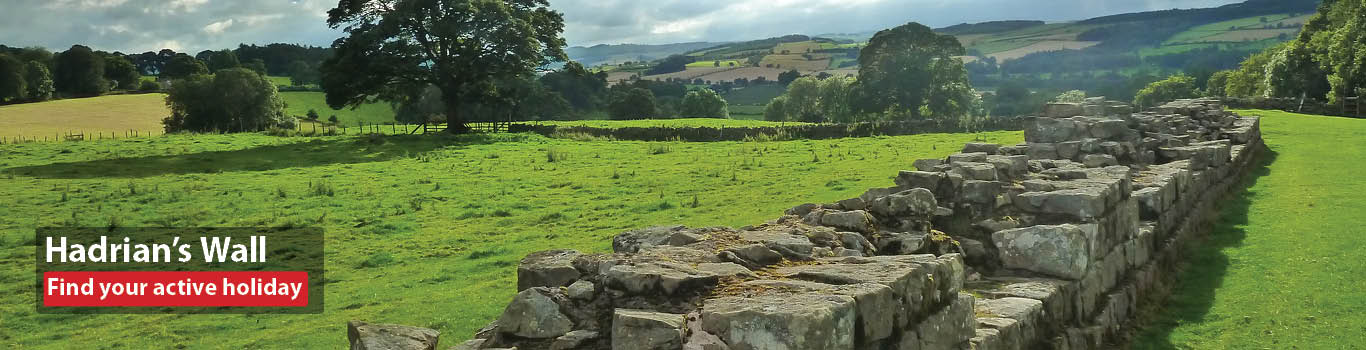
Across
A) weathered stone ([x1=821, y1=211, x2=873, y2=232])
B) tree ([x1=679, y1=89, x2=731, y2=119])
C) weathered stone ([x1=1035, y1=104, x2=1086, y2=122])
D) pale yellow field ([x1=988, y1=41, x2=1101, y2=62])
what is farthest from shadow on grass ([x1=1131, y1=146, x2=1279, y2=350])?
pale yellow field ([x1=988, y1=41, x2=1101, y2=62])

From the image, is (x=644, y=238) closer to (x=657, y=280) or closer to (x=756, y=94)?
(x=657, y=280)

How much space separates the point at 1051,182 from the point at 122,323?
1178 cm

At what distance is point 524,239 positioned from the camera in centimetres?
1560

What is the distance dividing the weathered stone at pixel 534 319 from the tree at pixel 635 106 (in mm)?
78100

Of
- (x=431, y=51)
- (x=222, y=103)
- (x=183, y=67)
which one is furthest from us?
(x=183, y=67)

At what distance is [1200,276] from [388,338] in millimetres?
10952

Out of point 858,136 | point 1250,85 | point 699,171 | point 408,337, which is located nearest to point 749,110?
point 1250,85

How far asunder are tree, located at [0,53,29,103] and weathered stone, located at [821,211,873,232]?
77.9 metres

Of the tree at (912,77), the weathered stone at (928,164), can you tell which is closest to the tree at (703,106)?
the tree at (912,77)

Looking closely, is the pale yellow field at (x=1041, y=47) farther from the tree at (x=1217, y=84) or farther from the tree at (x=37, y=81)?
the tree at (x=37, y=81)

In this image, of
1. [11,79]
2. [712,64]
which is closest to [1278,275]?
[11,79]

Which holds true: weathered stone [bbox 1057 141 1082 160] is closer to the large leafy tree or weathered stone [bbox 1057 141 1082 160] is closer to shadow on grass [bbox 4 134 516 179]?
shadow on grass [bbox 4 134 516 179]

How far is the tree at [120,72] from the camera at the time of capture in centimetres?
8762

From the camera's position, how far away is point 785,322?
15.3 ft
